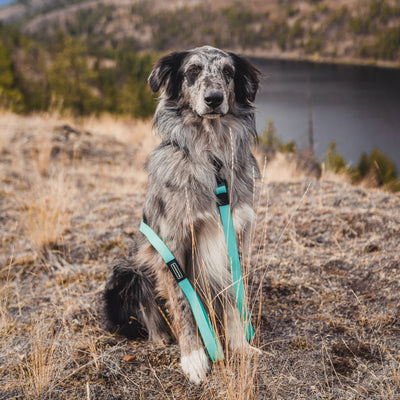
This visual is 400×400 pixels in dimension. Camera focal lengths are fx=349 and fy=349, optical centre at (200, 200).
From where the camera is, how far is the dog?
7.17 feet

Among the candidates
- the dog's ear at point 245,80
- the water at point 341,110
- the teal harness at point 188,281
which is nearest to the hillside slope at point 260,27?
the water at point 341,110

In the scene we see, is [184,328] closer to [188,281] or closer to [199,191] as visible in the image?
[188,281]

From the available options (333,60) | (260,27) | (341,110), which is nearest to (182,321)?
(341,110)

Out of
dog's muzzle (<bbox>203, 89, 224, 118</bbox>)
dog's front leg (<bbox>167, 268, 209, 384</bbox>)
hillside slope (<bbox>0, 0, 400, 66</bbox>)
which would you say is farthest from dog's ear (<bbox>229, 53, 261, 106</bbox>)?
hillside slope (<bbox>0, 0, 400, 66</bbox>)

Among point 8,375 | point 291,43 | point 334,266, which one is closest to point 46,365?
point 8,375

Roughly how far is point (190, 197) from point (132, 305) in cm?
87

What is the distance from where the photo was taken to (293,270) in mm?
3051

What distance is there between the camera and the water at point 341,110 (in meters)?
20.7

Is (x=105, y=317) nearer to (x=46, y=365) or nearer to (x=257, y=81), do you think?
(x=46, y=365)

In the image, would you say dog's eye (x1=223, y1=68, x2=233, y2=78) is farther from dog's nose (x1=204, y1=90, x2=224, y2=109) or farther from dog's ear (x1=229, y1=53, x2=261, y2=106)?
dog's nose (x1=204, y1=90, x2=224, y2=109)

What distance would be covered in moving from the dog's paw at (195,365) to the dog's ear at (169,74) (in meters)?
1.75

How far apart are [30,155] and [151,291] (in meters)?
5.75

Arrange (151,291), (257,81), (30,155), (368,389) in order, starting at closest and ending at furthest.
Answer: (368,389), (151,291), (257,81), (30,155)

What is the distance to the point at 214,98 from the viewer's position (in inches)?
87.1
